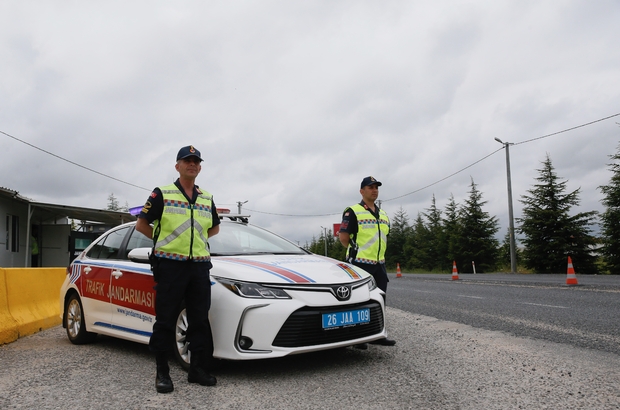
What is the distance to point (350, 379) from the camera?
167 inches

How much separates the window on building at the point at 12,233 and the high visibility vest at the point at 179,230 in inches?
631

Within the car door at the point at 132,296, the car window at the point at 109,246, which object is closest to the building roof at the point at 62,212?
the car window at the point at 109,246

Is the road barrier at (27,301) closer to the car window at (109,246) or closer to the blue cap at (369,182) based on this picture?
the car window at (109,246)

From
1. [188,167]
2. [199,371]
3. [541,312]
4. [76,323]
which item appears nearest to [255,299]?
[199,371]

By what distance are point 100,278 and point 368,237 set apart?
9.60 ft

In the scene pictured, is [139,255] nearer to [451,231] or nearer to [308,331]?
[308,331]

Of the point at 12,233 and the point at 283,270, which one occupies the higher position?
the point at 12,233

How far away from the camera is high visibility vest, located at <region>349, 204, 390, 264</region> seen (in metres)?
5.84

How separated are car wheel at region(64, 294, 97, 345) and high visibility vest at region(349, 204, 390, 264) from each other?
10.3ft

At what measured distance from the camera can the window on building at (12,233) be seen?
1780 cm

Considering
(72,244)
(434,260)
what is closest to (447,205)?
(434,260)

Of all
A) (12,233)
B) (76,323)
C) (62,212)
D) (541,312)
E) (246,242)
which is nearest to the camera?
(246,242)

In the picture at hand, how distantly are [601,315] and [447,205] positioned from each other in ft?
137

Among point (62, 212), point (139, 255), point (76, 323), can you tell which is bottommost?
point (76, 323)
